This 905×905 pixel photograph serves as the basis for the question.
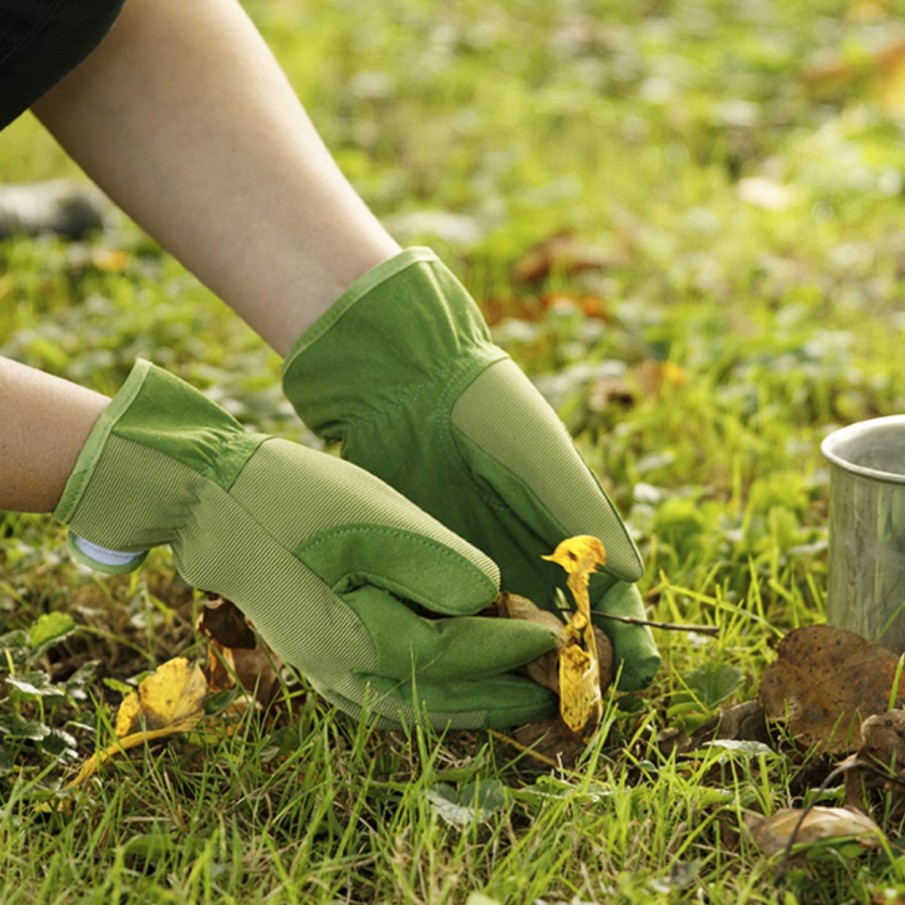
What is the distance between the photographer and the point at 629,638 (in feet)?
4.52

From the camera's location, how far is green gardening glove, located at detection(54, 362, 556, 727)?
4.16 ft

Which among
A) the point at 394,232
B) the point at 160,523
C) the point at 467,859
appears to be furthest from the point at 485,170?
the point at 467,859

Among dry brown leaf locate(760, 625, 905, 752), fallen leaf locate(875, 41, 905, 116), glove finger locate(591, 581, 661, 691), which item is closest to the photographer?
dry brown leaf locate(760, 625, 905, 752)

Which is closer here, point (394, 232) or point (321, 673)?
point (321, 673)

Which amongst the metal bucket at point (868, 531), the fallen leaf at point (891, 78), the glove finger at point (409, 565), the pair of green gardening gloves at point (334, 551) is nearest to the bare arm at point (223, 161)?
the pair of green gardening gloves at point (334, 551)

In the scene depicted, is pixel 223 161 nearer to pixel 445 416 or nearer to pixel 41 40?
pixel 41 40

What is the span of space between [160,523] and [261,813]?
0.31 metres

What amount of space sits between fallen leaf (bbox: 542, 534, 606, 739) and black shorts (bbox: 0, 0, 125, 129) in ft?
2.49

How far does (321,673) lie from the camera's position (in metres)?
1.27

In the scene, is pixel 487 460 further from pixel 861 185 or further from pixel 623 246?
pixel 861 185

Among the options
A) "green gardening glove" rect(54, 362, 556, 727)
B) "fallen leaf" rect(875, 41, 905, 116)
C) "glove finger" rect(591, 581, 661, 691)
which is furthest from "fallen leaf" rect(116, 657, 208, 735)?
"fallen leaf" rect(875, 41, 905, 116)

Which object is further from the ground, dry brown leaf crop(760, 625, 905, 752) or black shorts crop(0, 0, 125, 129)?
black shorts crop(0, 0, 125, 129)

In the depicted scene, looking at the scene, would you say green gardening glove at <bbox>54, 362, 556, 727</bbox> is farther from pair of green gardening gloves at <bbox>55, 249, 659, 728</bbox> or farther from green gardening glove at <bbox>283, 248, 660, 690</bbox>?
green gardening glove at <bbox>283, 248, 660, 690</bbox>

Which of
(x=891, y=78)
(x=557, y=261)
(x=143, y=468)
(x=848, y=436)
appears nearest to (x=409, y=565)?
(x=143, y=468)
